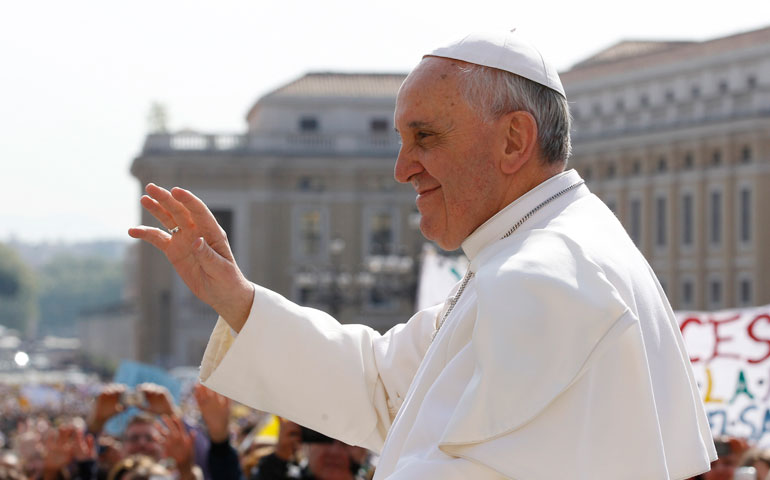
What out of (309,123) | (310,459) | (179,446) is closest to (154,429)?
(179,446)

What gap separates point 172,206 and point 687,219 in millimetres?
47849

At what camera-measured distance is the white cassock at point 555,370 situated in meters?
2.12

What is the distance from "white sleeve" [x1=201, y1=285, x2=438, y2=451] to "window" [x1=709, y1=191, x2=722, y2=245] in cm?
4592

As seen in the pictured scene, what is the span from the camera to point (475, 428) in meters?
2.13

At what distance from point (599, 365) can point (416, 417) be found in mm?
320

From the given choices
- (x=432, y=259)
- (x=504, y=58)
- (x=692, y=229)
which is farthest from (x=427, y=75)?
(x=692, y=229)

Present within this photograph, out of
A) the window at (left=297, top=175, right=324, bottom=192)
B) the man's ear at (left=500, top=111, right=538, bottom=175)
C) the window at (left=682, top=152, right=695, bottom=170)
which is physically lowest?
the window at (left=297, top=175, right=324, bottom=192)

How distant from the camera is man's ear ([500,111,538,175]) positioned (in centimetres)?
245

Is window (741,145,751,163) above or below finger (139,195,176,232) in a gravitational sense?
below

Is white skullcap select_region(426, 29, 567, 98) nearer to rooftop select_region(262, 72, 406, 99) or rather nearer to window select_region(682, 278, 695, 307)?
window select_region(682, 278, 695, 307)

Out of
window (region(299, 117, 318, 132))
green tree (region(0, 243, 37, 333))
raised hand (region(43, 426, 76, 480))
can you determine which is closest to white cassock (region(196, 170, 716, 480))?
raised hand (region(43, 426, 76, 480))

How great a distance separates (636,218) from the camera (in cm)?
5159

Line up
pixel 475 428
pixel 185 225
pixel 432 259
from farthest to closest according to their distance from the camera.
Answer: pixel 432 259 → pixel 185 225 → pixel 475 428

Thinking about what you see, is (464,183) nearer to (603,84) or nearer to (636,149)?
(636,149)
